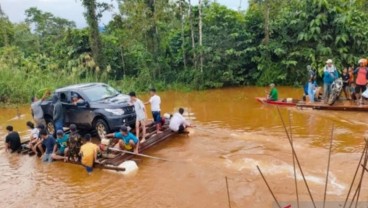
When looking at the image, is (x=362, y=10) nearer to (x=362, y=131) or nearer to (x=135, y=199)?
(x=362, y=131)

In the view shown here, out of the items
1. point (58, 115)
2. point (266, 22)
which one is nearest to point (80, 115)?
point (58, 115)

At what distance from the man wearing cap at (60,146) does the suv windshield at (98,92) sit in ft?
5.70

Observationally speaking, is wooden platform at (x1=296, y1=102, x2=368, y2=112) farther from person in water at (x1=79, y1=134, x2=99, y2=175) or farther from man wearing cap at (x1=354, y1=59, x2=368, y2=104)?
person in water at (x1=79, y1=134, x2=99, y2=175)

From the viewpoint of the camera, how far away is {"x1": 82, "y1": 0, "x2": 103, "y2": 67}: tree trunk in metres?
26.3

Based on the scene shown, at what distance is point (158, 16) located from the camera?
2528 centimetres

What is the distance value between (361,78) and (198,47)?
462 inches

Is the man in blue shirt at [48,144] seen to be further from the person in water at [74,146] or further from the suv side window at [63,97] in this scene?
the suv side window at [63,97]

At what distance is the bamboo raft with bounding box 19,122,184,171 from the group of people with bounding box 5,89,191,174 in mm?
151

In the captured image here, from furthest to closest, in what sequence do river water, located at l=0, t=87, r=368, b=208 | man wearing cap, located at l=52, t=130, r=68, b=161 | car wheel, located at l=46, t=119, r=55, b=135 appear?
car wheel, located at l=46, t=119, r=55, b=135 < man wearing cap, located at l=52, t=130, r=68, b=161 < river water, located at l=0, t=87, r=368, b=208

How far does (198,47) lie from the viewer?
24938 millimetres

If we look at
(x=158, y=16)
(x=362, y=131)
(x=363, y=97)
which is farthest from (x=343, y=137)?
(x=158, y=16)

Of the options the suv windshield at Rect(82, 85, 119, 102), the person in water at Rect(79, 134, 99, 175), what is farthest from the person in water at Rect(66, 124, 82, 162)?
the suv windshield at Rect(82, 85, 119, 102)

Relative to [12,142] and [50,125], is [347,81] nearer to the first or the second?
[50,125]

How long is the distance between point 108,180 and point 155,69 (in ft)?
58.3
